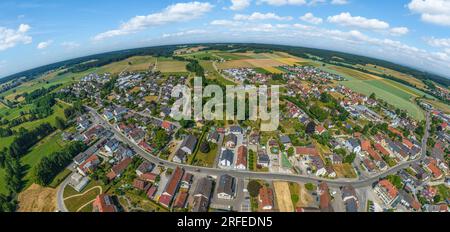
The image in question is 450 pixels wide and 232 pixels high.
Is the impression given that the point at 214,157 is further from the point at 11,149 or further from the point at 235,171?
the point at 11,149

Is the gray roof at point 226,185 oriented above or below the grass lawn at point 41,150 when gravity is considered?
below

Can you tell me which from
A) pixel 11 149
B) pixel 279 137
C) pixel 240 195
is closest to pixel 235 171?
pixel 240 195

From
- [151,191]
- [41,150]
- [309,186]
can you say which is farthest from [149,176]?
[41,150]

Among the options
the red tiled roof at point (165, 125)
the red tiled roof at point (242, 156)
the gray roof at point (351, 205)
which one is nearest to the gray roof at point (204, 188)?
the red tiled roof at point (242, 156)

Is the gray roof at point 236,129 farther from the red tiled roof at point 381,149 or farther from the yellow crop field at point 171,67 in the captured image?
the yellow crop field at point 171,67

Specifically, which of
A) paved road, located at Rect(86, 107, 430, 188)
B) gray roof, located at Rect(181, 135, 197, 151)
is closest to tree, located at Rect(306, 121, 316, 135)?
paved road, located at Rect(86, 107, 430, 188)

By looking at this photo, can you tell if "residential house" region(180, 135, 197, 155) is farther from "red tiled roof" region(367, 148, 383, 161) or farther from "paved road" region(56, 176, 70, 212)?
"red tiled roof" region(367, 148, 383, 161)

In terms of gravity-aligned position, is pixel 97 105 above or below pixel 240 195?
above
